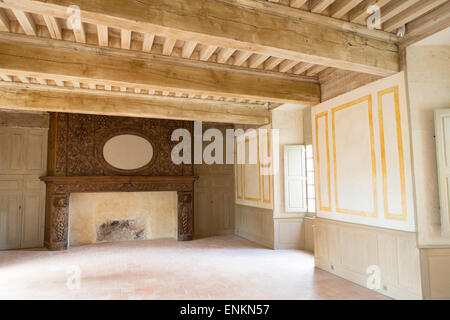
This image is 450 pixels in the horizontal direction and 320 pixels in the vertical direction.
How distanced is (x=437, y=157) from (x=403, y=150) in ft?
1.17

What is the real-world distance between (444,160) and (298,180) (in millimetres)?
3654

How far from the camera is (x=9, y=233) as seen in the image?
7.08 meters

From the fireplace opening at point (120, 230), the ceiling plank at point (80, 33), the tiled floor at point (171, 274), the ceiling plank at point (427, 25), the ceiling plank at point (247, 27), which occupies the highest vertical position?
the ceiling plank at point (80, 33)

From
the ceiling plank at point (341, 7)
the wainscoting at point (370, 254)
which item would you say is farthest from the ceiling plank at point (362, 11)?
the wainscoting at point (370, 254)

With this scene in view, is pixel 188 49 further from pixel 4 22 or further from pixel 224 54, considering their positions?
pixel 4 22

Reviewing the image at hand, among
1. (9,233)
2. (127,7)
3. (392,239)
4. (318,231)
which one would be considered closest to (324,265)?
(318,231)

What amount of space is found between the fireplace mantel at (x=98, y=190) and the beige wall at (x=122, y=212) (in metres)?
0.52

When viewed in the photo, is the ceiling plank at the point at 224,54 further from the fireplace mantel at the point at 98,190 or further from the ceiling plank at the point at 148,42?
the fireplace mantel at the point at 98,190

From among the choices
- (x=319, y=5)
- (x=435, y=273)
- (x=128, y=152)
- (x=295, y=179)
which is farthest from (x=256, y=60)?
(x=128, y=152)

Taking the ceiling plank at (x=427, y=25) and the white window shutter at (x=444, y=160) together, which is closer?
the ceiling plank at (x=427, y=25)

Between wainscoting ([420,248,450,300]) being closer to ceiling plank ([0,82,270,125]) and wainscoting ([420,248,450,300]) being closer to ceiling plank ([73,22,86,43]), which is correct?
ceiling plank ([0,82,270,125])

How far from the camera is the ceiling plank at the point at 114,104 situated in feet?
17.0

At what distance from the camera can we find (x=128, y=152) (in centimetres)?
758

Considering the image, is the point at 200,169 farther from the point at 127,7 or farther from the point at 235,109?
the point at 127,7
